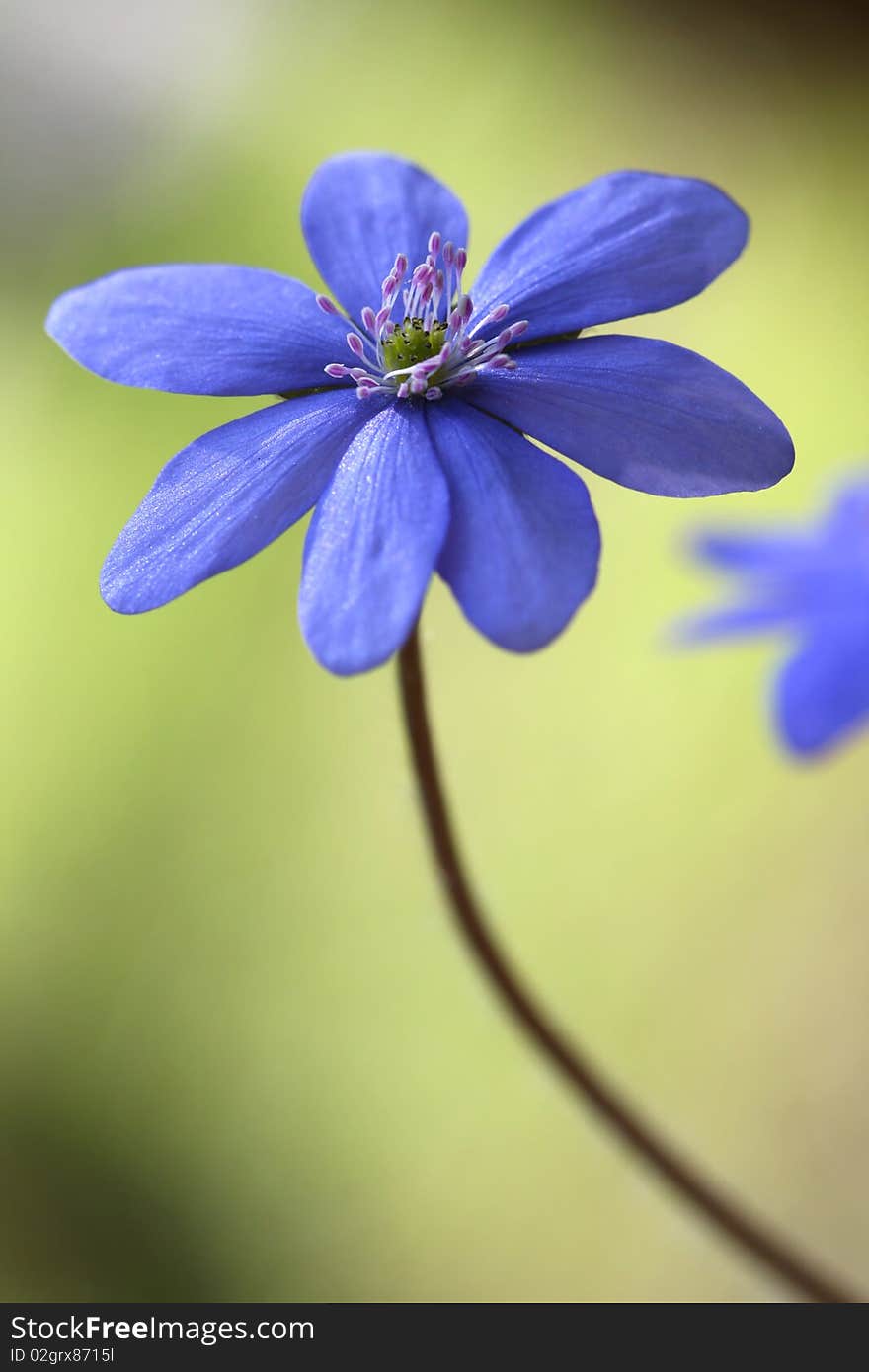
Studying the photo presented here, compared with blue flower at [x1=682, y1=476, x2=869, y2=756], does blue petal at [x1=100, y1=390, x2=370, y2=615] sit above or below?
above

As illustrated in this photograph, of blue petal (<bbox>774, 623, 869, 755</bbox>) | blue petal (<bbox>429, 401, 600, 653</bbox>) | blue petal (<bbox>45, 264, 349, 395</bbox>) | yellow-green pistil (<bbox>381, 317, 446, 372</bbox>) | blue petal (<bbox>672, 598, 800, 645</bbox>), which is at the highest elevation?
blue petal (<bbox>45, 264, 349, 395</bbox>)

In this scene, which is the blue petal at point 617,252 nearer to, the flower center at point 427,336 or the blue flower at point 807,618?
the flower center at point 427,336

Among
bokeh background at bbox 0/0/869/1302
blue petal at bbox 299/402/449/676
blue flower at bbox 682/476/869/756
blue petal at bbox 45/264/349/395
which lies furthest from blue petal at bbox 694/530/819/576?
bokeh background at bbox 0/0/869/1302

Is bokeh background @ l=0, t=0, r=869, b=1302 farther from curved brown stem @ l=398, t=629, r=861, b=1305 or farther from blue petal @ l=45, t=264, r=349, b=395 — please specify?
blue petal @ l=45, t=264, r=349, b=395

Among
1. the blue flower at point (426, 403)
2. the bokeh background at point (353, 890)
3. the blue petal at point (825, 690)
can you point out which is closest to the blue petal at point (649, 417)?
the blue flower at point (426, 403)

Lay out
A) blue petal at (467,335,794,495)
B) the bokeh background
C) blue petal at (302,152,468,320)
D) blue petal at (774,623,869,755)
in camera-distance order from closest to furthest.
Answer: blue petal at (774,623,869,755) < blue petal at (467,335,794,495) < blue petal at (302,152,468,320) < the bokeh background

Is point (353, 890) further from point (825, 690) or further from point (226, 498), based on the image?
point (825, 690)

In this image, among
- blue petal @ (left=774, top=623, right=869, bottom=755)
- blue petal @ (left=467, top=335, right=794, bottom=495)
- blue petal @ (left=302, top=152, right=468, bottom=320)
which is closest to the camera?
blue petal @ (left=774, top=623, right=869, bottom=755)
